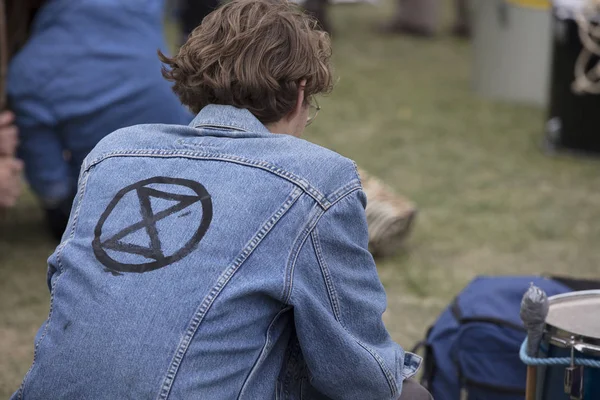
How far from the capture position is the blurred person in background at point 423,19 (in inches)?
334

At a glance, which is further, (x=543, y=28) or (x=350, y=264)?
(x=543, y=28)

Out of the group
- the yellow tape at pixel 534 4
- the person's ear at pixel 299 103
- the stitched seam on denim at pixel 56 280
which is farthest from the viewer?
the yellow tape at pixel 534 4

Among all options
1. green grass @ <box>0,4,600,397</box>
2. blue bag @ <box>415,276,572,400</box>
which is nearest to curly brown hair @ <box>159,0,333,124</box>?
blue bag @ <box>415,276,572,400</box>

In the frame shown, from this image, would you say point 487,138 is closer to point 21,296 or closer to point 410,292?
point 410,292

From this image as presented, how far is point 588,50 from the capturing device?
15.4 ft

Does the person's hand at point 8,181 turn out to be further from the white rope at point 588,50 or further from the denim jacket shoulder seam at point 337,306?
the white rope at point 588,50

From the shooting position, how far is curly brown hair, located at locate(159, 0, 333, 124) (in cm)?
154

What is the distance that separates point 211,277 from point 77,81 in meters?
2.19

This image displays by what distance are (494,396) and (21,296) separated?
1.78m

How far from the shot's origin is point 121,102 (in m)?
3.40

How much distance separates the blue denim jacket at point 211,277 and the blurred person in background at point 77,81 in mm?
1915

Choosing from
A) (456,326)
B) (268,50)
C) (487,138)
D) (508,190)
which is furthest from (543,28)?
(268,50)

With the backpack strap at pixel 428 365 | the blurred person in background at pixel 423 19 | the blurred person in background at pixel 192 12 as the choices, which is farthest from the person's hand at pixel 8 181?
the blurred person in background at pixel 423 19

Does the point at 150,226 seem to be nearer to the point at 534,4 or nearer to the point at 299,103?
the point at 299,103
